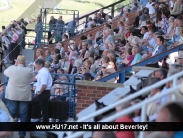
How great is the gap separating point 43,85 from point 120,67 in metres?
2.92

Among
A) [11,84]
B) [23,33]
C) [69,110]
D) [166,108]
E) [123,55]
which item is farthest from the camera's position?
[23,33]

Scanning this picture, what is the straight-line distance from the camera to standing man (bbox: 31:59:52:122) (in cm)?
1012

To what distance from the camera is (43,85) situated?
10.1m

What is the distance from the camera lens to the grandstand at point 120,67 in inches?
241

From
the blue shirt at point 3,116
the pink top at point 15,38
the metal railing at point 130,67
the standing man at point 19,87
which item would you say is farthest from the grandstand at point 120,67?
the blue shirt at point 3,116

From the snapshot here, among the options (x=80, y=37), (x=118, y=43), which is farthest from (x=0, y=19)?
(x=118, y=43)

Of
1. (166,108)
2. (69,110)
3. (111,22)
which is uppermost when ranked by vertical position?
(111,22)

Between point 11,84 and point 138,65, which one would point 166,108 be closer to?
point 11,84

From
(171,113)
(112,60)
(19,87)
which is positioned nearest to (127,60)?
(112,60)

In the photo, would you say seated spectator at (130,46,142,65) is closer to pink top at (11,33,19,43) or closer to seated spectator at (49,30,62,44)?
pink top at (11,33,19,43)

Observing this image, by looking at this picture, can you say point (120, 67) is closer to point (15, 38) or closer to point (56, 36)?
point (15, 38)

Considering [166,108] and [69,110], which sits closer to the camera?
[166,108]

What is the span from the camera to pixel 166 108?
14.3 feet

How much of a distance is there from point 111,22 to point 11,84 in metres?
10.6
